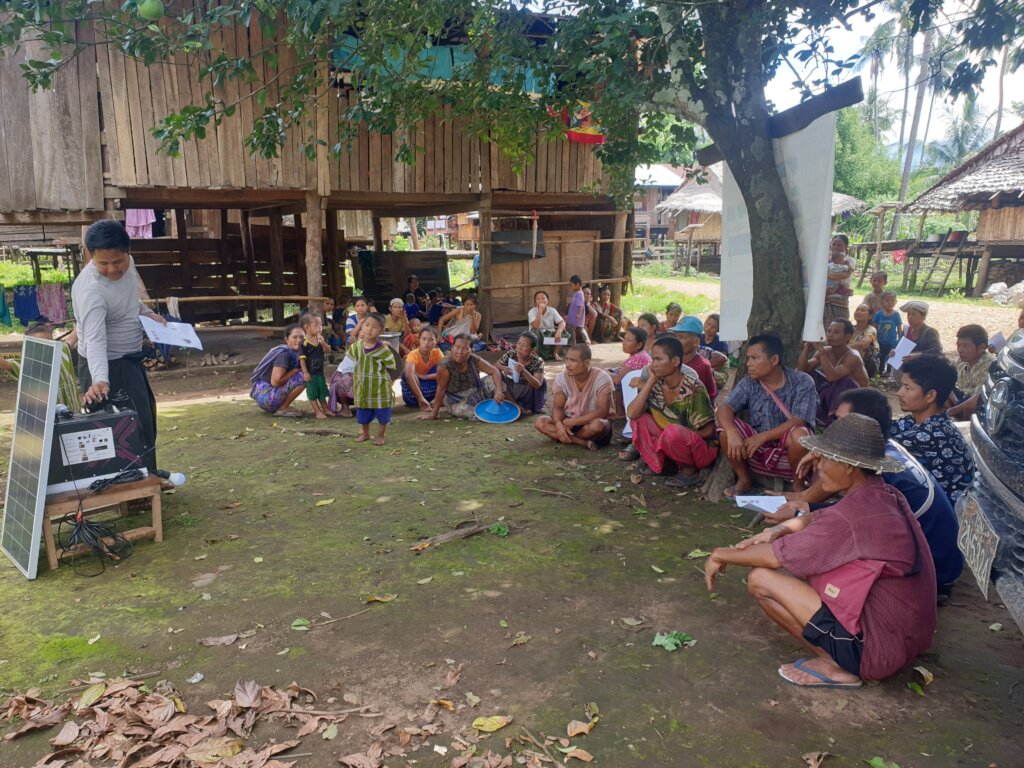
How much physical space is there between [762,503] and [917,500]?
0.83m

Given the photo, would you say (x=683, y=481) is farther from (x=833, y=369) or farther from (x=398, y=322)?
(x=398, y=322)

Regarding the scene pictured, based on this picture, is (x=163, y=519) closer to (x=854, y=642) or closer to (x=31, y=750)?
(x=31, y=750)

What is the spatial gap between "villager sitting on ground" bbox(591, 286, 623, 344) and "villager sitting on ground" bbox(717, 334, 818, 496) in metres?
9.65

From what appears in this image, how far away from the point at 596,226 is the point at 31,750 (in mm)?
14290

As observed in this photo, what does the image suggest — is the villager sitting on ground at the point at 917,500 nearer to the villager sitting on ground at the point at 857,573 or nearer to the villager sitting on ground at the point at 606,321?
the villager sitting on ground at the point at 857,573

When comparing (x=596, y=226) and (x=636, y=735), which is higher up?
(x=596, y=226)

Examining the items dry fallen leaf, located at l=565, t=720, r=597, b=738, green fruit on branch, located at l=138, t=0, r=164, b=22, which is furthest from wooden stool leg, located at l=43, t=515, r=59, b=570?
dry fallen leaf, located at l=565, t=720, r=597, b=738

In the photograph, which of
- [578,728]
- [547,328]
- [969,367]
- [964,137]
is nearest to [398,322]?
[547,328]

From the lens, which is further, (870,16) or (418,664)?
(870,16)

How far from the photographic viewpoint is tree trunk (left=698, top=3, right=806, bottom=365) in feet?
16.9

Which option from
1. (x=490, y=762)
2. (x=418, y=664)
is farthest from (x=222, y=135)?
(x=490, y=762)

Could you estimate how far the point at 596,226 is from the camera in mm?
15742

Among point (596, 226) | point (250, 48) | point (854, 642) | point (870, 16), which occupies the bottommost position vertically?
point (854, 642)

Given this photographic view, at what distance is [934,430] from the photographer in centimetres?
403
